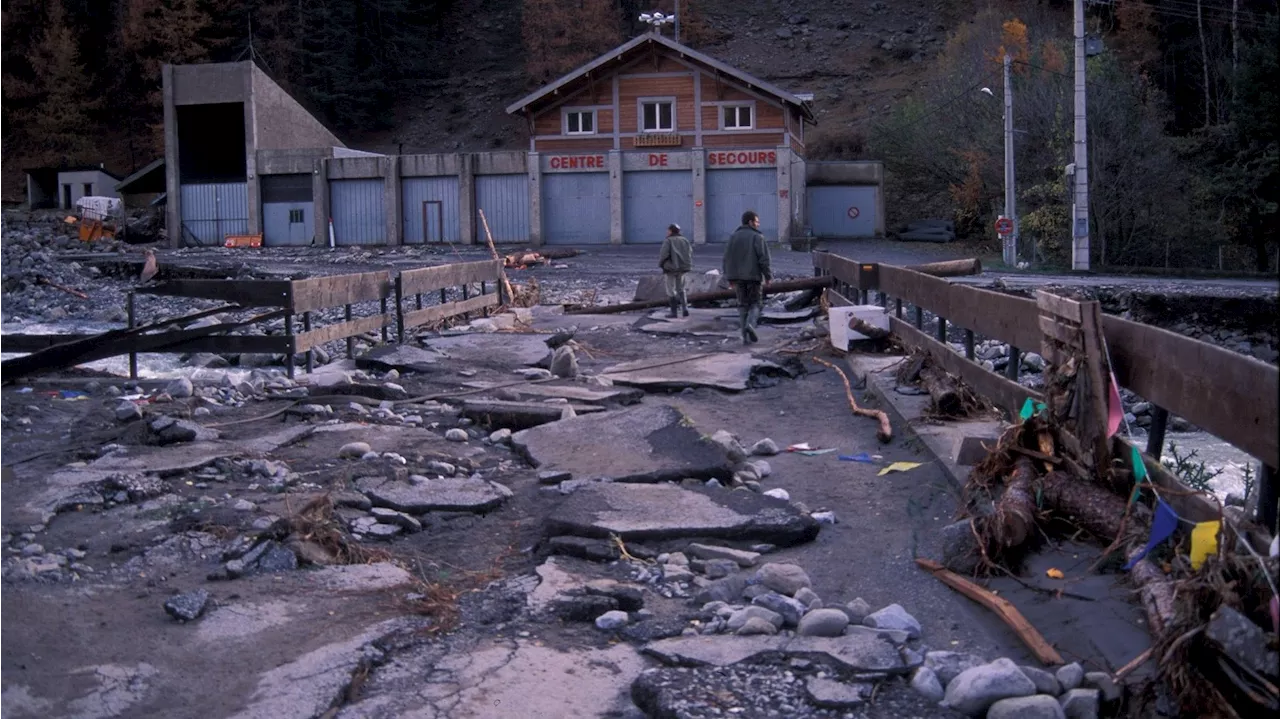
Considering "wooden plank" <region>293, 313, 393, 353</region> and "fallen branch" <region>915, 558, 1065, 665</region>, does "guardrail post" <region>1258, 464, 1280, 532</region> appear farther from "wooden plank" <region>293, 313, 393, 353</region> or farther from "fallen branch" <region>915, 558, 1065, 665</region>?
"wooden plank" <region>293, 313, 393, 353</region>

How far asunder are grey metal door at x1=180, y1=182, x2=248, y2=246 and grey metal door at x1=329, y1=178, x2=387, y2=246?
443 centimetres

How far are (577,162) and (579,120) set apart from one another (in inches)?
77.7

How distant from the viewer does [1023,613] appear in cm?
470

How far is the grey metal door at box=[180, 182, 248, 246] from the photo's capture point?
5253 cm

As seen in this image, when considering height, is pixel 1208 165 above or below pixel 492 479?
above

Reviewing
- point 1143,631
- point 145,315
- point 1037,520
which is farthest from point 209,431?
point 145,315

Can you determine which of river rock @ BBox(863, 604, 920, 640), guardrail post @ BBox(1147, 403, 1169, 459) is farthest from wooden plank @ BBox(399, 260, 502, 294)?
river rock @ BBox(863, 604, 920, 640)

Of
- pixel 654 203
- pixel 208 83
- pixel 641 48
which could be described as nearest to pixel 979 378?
pixel 654 203

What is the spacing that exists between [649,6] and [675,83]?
41.5 m

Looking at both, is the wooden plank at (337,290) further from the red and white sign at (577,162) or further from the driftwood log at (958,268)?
the red and white sign at (577,162)

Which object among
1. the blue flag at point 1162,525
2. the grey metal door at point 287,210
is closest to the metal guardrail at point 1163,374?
the blue flag at point 1162,525

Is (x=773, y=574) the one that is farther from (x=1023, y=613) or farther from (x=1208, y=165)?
(x=1208, y=165)

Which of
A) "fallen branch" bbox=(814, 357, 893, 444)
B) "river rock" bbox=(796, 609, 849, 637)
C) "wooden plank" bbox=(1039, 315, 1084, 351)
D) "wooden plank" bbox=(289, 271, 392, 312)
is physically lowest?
"river rock" bbox=(796, 609, 849, 637)

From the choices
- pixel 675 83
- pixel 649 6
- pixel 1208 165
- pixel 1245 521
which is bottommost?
pixel 1245 521
